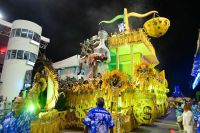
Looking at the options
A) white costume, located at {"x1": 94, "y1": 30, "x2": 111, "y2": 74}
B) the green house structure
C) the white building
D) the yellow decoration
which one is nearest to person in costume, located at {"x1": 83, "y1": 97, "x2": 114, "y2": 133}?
white costume, located at {"x1": 94, "y1": 30, "x2": 111, "y2": 74}

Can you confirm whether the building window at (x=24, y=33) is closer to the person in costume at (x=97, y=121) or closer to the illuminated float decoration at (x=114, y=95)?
the illuminated float decoration at (x=114, y=95)

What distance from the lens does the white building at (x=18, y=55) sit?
23.4 m

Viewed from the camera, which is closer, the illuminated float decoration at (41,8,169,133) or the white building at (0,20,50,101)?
the illuminated float decoration at (41,8,169,133)

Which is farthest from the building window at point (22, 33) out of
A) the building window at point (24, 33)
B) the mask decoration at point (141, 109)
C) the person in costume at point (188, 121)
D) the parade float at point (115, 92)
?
the person in costume at point (188, 121)

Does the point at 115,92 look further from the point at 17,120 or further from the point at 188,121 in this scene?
the point at 17,120

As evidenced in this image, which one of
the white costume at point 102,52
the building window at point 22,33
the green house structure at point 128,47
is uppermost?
the building window at point 22,33

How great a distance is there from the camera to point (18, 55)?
24.5 meters

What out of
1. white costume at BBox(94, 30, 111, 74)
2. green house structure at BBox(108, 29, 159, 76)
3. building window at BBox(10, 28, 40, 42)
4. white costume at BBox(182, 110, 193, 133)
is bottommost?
white costume at BBox(182, 110, 193, 133)

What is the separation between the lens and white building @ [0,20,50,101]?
2341cm

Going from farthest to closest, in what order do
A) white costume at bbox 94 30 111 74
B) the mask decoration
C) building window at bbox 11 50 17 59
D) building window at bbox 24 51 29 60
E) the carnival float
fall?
1. building window at bbox 24 51 29 60
2. building window at bbox 11 50 17 59
3. white costume at bbox 94 30 111 74
4. the mask decoration
5. the carnival float

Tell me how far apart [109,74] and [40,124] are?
4.70 m

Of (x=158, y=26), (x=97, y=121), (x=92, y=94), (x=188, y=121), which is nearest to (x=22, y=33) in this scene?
(x=92, y=94)

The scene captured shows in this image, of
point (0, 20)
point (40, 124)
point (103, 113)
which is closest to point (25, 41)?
point (0, 20)

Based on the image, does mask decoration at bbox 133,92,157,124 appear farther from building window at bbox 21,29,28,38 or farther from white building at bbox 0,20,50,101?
building window at bbox 21,29,28,38
